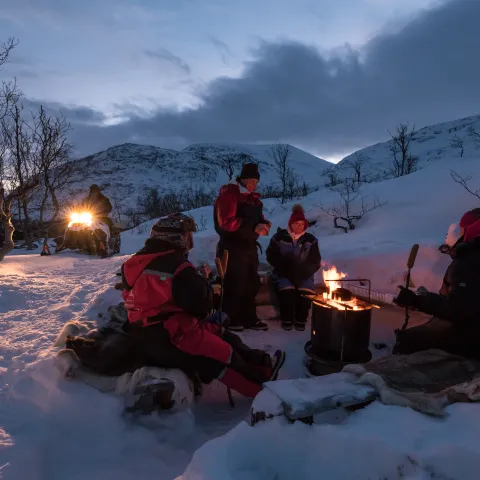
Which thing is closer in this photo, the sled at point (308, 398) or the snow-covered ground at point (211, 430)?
the snow-covered ground at point (211, 430)

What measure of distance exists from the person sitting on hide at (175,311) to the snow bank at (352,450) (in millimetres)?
1084

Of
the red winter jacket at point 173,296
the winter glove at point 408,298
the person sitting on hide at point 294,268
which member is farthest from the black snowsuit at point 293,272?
the red winter jacket at point 173,296

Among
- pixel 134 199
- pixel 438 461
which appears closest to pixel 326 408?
pixel 438 461

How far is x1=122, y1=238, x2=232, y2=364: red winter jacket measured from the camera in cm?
268

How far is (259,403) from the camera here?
6.23ft

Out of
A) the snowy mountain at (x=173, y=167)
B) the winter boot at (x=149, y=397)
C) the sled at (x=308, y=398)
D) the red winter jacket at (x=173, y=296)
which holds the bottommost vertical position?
the winter boot at (x=149, y=397)

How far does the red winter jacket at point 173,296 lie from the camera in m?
2.68

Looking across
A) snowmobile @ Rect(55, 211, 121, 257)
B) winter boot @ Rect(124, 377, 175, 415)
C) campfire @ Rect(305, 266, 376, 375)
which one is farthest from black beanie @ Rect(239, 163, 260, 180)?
snowmobile @ Rect(55, 211, 121, 257)

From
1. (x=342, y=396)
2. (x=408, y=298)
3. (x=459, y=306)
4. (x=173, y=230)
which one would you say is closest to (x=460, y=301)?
(x=459, y=306)

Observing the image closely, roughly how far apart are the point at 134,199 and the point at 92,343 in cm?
7878

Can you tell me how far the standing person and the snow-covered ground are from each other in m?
0.33

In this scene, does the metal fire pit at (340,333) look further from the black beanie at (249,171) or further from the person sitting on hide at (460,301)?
the black beanie at (249,171)

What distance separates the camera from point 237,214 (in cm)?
444

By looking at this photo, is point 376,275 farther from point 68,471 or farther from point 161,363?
point 68,471
